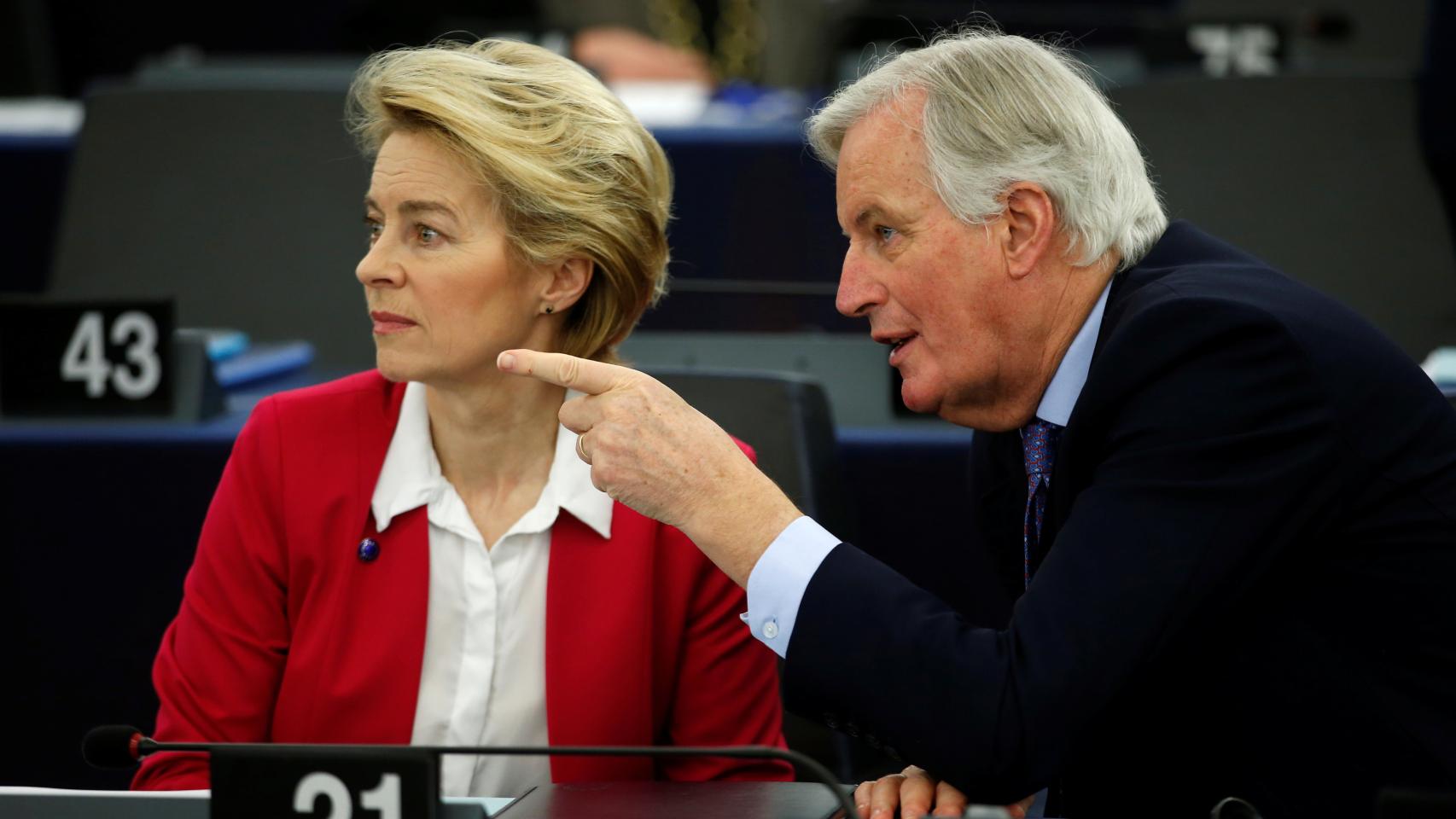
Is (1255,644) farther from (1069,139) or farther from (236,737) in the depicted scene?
(236,737)

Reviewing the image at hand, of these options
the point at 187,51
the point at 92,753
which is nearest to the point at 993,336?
the point at 92,753

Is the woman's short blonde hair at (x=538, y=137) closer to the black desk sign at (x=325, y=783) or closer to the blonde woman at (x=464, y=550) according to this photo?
the blonde woman at (x=464, y=550)

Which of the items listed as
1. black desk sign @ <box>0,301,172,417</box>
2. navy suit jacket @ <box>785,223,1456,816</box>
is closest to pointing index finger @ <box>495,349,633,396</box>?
navy suit jacket @ <box>785,223,1456,816</box>

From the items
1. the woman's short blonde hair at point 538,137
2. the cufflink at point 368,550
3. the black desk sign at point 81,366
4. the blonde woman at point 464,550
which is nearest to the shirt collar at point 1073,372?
the blonde woman at point 464,550

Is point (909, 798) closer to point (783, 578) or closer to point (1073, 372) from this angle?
point (783, 578)

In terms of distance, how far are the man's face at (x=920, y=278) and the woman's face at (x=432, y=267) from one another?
387 mm

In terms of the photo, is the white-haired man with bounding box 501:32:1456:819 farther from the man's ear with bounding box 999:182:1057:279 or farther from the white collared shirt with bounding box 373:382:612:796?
the white collared shirt with bounding box 373:382:612:796

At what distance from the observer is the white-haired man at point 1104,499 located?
1.17 metres

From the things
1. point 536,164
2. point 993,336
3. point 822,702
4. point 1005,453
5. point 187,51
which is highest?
point 187,51

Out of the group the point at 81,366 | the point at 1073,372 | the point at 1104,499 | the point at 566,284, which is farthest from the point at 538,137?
the point at 81,366

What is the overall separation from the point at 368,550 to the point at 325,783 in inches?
24.0

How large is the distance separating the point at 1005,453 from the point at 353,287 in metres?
1.82

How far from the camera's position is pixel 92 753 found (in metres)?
1.08

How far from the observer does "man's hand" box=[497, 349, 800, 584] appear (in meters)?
1.25
